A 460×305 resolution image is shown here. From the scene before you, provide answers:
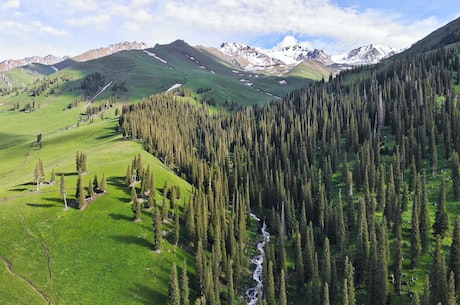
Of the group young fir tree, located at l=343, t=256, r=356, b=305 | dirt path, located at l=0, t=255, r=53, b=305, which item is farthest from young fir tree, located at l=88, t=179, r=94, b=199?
young fir tree, located at l=343, t=256, r=356, b=305

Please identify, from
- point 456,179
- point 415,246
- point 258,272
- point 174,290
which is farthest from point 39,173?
point 456,179

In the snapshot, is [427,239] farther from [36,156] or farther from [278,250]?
[36,156]

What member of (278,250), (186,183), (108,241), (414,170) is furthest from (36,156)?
(414,170)

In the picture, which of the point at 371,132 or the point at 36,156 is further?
the point at 36,156

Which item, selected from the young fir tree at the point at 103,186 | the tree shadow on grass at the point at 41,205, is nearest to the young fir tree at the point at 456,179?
the young fir tree at the point at 103,186

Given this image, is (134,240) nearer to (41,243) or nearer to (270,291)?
(41,243)
